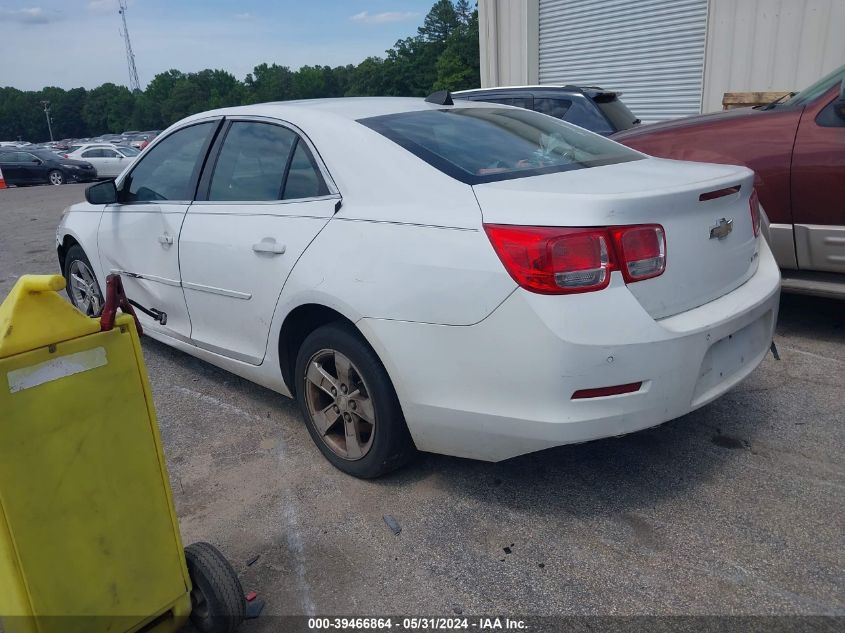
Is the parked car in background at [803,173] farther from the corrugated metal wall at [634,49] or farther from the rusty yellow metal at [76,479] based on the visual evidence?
the corrugated metal wall at [634,49]

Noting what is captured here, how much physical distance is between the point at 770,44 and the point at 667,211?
9.32m

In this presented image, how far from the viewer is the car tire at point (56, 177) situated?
23453 mm

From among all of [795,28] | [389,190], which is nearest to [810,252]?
[389,190]

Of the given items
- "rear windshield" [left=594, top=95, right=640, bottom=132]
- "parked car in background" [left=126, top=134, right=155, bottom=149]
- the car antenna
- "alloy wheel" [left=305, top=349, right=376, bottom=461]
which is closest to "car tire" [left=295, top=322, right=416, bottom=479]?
"alloy wheel" [left=305, top=349, right=376, bottom=461]

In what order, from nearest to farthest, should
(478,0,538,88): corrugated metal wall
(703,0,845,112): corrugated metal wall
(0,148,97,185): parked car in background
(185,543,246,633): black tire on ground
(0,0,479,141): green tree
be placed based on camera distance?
(185,543,246,633): black tire on ground → (703,0,845,112): corrugated metal wall → (478,0,538,88): corrugated metal wall → (0,148,97,185): parked car in background → (0,0,479,141): green tree

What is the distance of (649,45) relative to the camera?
12.4 metres

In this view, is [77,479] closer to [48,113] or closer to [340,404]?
[340,404]

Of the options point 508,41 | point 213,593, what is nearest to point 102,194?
point 213,593

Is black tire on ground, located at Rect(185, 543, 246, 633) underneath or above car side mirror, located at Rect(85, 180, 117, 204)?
underneath

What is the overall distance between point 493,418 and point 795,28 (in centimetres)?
979

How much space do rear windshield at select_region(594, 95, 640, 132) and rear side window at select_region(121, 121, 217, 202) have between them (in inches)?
187

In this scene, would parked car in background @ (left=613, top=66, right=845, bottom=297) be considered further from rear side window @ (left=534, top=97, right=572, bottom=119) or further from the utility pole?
the utility pole

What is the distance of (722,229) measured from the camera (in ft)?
8.96

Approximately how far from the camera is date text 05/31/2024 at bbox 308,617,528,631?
7.27 feet
